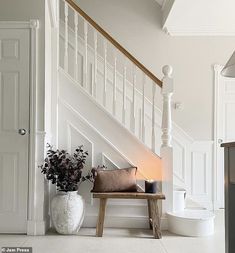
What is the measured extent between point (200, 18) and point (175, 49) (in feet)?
1.98

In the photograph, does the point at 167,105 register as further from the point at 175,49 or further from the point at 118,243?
the point at 175,49

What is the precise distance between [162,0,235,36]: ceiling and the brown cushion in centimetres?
237

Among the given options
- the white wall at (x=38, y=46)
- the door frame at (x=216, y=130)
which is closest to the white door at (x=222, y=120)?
the door frame at (x=216, y=130)

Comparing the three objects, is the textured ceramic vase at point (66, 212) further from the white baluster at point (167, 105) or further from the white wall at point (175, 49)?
the white wall at point (175, 49)

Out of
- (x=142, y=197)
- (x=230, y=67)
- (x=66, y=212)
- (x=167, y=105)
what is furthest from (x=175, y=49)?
(x=230, y=67)

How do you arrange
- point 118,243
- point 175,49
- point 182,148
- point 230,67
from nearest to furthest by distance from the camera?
point 230,67 < point 118,243 < point 182,148 < point 175,49

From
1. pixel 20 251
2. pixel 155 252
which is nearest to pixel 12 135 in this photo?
pixel 20 251

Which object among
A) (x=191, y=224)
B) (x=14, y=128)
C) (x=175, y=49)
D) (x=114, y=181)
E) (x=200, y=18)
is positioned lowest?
(x=191, y=224)

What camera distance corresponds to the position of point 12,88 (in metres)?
3.45

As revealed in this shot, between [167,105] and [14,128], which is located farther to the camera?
[167,105]

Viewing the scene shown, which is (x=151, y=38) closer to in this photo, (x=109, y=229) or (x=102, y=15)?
(x=102, y=15)

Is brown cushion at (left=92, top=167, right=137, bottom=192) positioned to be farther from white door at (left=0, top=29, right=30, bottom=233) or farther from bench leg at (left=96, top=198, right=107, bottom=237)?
white door at (left=0, top=29, right=30, bottom=233)

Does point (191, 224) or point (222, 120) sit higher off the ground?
point (222, 120)

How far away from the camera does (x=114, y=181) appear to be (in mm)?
3486
